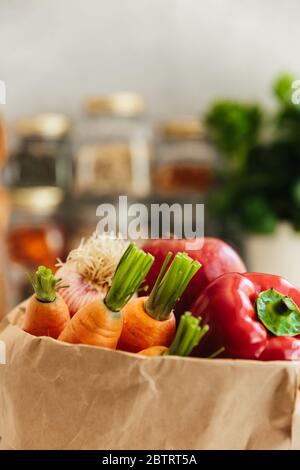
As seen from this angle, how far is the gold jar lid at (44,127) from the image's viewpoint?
170cm

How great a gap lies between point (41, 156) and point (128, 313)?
4.44ft

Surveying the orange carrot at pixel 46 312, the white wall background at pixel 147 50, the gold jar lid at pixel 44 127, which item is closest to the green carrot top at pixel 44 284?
the orange carrot at pixel 46 312

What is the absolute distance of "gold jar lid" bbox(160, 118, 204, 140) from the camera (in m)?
1.72

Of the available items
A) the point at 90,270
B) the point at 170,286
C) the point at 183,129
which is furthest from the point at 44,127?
the point at 170,286

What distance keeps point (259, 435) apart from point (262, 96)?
156cm

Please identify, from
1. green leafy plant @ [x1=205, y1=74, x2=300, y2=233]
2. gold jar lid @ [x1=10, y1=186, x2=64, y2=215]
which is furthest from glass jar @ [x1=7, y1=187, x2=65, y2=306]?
green leafy plant @ [x1=205, y1=74, x2=300, y2=233]

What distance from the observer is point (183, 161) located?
5.77 feet

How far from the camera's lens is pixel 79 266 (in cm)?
49

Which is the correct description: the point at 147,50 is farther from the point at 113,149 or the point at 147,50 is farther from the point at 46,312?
the point at 46,312

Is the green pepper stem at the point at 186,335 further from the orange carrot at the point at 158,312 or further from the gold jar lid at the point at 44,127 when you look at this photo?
the gold jar lid at the point at 44,127

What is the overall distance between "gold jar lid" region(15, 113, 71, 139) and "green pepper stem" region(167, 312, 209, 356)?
139cm

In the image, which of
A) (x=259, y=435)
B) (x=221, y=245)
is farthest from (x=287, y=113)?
(x=259, y=435)

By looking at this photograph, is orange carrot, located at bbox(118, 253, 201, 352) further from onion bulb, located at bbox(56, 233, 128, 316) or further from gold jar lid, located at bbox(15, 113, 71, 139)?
gold jar lid, located at bbox(15, 113, 71, 139)

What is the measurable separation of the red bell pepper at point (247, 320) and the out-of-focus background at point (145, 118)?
3.96 feet
